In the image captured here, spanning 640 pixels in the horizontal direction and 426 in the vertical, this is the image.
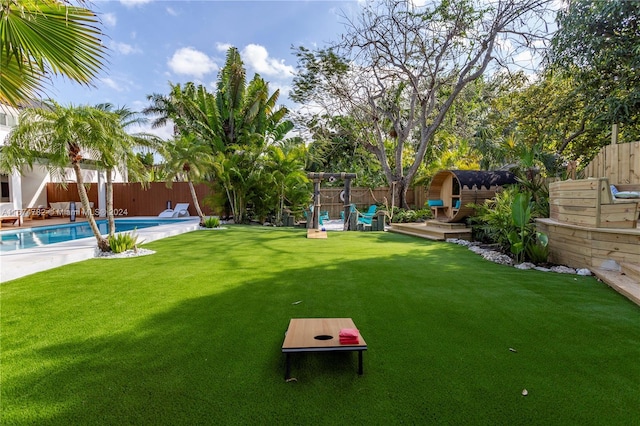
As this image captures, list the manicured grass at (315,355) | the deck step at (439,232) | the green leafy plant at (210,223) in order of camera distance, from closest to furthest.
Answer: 1. the manicured grass at (315,355)
2. the deck step at (439,232)
3. the green leafy plant at (210,223)

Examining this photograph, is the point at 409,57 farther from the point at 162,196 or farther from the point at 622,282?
the point at 162,196

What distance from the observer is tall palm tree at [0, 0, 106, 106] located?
2820 millimetres

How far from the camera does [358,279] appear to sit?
5543mm

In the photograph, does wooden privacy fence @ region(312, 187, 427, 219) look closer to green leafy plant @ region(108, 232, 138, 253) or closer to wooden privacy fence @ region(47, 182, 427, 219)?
wooden privacy fence @ region(47, 182, 427, 219)

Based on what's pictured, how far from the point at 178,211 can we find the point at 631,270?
64.5 feet

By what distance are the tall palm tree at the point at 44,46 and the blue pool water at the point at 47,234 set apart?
27.3 feet

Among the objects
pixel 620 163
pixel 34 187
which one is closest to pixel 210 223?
pixel 620 163

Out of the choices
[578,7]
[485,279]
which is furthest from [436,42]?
[485,279]

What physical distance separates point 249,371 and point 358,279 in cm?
308

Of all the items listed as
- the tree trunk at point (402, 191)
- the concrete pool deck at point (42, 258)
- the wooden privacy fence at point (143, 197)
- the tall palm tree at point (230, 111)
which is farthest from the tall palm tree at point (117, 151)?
the wooden privacy fence at point (143, 197)

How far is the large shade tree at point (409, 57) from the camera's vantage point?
13.1 metres

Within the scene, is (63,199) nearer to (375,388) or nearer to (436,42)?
(436,42)

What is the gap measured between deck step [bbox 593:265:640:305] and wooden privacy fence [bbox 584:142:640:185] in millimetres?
3134

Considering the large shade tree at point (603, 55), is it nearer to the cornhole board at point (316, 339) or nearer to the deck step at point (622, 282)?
the deck step at point (622, 282)
